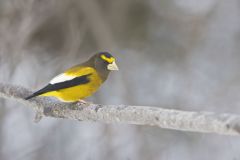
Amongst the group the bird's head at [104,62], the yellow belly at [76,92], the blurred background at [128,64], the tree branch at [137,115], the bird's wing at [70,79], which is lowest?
the tree branch at [137,115]

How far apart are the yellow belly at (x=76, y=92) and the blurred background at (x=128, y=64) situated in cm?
175

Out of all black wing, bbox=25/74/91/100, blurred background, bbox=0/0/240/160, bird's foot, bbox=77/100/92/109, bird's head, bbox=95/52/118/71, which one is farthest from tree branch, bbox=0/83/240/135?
blurred background, bbox=0/0/240/160

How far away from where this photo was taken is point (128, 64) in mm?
8562

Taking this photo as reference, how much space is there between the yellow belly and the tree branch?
0.23 ft

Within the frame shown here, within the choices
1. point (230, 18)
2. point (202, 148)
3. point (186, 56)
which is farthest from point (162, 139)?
point (230, 18)

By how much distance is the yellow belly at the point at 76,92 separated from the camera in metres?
4.13

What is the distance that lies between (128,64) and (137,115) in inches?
214

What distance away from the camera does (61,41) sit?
8477mm

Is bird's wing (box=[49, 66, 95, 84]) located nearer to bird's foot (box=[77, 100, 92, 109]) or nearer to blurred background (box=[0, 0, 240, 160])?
bird's foot (box=[77, 100, 92, 109])

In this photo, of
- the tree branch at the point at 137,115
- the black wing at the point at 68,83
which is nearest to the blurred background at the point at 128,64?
the tree branch at the point at 137,115

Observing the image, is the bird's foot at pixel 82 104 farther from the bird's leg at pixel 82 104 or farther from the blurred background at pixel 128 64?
the blurred background at pixel 128 64

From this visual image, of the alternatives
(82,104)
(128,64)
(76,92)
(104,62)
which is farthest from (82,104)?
(128,64)

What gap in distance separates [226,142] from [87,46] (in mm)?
2773

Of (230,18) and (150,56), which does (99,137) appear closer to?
(150,56)
